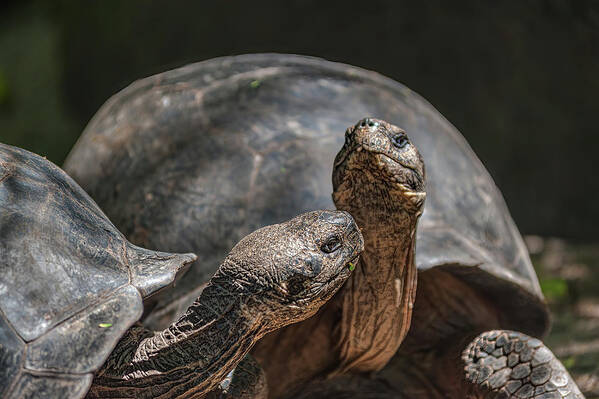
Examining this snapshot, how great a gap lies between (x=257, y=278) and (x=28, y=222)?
78cm

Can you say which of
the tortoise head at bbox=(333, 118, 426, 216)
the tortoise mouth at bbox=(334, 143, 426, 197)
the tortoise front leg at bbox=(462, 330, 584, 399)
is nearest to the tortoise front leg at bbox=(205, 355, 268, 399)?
the tortoise head at bbox=(333, 118, 426, 216)

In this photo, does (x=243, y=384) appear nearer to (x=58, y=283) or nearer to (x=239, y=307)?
(x=239, y=307)

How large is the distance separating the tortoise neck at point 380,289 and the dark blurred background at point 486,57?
189 inches

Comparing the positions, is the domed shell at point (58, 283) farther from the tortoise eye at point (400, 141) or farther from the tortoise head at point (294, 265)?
the tortoise eye at point (400, 141)

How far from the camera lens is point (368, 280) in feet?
9.96

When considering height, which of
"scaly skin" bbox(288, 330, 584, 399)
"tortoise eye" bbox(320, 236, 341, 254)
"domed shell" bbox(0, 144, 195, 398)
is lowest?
"scaly skin" bbox(288, 330, 584, 399)

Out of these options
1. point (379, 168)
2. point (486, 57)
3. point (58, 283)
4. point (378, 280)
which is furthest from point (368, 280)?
point (486, 57)

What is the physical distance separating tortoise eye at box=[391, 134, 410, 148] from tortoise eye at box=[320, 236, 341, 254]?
0.58 meters

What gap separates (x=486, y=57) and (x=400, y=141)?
17.7ft

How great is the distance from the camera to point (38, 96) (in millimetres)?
11805

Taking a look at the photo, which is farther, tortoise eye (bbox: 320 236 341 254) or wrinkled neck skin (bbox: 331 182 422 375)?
wrinkled neck skin (bbox: 331 182 422 375)

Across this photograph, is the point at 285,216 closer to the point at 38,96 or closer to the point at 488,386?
the point at 488,386

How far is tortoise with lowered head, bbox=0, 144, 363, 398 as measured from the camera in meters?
2.26

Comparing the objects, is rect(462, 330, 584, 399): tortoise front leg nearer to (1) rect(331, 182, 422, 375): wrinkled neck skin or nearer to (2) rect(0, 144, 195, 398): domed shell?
(1) rect(331, 182, 422, 375): wrinkled neck skin
